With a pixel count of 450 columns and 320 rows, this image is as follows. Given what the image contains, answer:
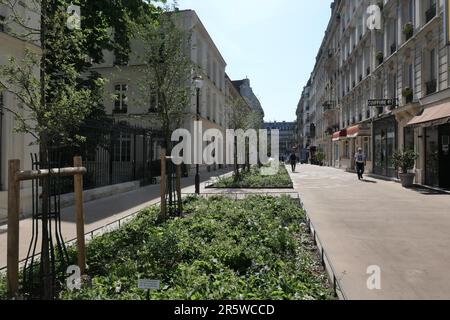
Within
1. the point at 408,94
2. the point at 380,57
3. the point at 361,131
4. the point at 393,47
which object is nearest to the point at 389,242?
the point at 408,94

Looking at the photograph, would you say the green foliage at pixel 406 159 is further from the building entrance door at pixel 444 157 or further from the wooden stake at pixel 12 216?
the wooden stake at pixel 12 216

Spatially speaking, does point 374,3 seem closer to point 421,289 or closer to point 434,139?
point 434,139

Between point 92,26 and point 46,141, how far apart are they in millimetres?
11199

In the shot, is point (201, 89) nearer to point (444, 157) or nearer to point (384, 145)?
point (384, 145)

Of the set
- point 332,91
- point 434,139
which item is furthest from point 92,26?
point 332,91

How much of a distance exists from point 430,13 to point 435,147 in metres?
6.20

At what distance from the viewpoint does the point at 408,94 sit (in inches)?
744

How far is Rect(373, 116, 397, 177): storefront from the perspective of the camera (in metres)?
21.5

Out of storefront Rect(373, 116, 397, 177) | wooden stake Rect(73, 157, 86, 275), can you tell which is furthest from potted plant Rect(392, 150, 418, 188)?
wooden stake Rect(73, 157, 86, 275)

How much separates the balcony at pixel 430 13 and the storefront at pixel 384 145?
5874 millimetres

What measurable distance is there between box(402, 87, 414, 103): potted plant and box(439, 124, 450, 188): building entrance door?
3785 mm

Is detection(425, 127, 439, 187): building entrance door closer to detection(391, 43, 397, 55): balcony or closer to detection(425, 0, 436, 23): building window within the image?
detection(425, 0, 436, 23): building window

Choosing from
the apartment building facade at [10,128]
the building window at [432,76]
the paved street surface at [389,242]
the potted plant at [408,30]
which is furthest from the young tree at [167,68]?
the potted plant at [408,30]

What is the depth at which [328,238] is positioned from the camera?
688cm
